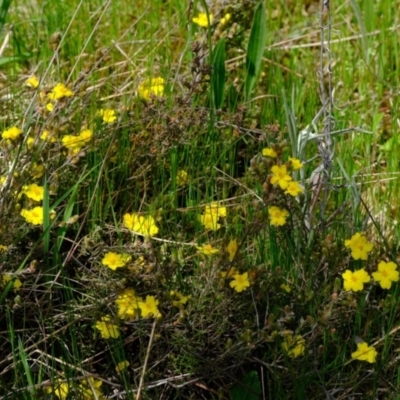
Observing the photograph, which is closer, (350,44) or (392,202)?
(392,202)

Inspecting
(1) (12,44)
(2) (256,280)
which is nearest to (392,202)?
(2) (256,280)

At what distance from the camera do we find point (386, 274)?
80.6 inches

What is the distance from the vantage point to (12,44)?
3.04 metres

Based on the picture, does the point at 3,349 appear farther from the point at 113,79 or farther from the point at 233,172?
the point at 113,79

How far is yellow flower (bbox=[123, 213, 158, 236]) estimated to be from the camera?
215cm

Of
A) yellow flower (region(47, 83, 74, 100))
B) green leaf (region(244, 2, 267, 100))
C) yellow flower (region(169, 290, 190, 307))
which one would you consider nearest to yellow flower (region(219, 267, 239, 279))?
yellow flower (region(169, 290, 190, 307))

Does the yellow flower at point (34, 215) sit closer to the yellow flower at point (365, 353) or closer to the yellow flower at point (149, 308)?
the yellow flower at point (149, 308)

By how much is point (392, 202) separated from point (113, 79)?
1.01 meters

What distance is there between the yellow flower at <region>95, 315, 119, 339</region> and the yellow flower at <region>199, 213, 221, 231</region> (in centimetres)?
37

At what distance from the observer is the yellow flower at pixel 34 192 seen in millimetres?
2148

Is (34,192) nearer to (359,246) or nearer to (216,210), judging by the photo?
(216,210)

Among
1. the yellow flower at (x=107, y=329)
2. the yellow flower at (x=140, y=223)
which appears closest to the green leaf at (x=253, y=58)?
the yellow flower at (x=140, y=223)

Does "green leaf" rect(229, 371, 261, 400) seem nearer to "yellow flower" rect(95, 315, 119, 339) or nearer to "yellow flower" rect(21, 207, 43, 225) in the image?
"yellow flower" rect(95, 315, 119, 339)

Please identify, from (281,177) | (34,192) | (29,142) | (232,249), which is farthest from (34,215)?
(281,177)
